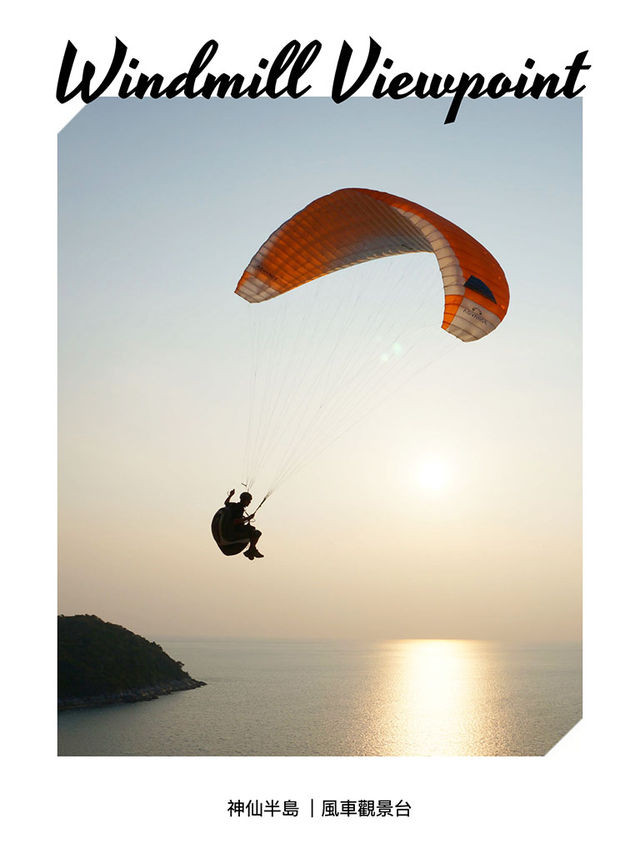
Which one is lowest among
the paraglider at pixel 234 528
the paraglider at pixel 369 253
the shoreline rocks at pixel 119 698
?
the shoreline rocks at pixel 119 698

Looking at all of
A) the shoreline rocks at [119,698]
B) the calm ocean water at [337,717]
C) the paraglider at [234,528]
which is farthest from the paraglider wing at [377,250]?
the shoreline rocks at [119,698]

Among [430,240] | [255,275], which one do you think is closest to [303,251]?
[255,275]

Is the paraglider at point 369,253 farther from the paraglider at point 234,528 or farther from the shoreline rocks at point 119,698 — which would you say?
the shoreline rocks at point 119,698

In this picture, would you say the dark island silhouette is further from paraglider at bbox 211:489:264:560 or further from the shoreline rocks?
paraglider at bbox 211:489:264:560

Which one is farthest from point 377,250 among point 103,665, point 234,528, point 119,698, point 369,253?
point 119,698

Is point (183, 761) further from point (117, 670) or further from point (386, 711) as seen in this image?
point (386, 711)

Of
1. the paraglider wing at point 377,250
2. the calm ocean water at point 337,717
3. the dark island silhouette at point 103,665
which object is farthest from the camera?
the dark island silhouette at point 103,665

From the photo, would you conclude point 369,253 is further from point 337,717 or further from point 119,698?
point 337,717
